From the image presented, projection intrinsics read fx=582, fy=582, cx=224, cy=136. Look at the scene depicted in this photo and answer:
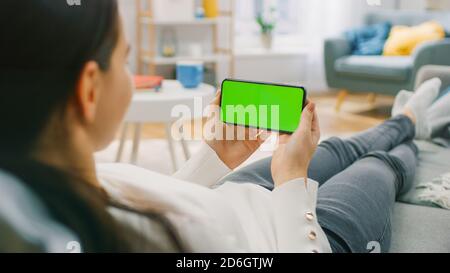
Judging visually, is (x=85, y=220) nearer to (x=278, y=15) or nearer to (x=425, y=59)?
(x=425, y=59)

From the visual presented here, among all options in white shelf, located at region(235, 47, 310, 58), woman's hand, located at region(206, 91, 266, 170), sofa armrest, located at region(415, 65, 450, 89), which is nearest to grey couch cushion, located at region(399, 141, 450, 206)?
sofa armrest, located at region(415, 65, 450, 89)

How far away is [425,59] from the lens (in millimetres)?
3277

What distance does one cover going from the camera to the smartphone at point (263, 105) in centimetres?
63

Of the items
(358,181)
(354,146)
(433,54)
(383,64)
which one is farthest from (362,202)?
(383,64)

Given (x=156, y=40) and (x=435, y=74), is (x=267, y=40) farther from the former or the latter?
(x=435, y=74)

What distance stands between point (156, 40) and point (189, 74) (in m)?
2.20

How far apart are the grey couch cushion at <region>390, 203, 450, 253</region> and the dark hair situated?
1.76ft

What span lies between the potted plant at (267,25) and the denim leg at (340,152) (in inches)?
108

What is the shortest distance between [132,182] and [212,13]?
3311mm

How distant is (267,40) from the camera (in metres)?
4.22

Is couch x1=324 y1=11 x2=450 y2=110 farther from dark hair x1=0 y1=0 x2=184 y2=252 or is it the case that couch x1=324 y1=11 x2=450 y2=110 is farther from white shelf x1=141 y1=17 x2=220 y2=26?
dark hair x1=0 y1=0 x2=184 y2=252

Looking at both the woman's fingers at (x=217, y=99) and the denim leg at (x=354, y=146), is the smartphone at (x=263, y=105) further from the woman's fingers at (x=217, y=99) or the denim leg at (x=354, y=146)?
the denim leg at (x=354, y=146)

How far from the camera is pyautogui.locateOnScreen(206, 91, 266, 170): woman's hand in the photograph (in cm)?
70

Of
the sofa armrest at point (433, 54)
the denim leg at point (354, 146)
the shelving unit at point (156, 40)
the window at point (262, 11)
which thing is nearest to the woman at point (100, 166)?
the denim leg at point (354, 146)
